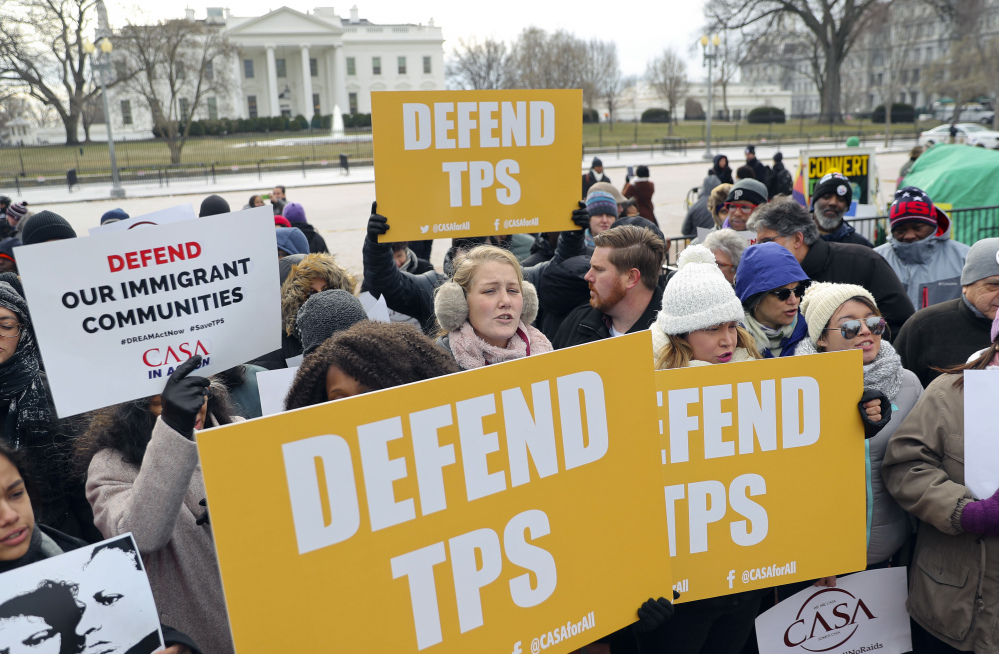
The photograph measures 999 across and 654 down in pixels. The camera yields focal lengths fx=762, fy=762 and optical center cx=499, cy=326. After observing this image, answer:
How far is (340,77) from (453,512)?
94345 mm

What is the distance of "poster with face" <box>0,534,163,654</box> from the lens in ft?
5.88

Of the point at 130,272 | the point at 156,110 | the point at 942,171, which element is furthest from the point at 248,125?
the point at 130,272

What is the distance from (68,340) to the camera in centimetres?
238

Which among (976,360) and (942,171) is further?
(942,171)

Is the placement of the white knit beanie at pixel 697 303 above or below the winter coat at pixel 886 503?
above

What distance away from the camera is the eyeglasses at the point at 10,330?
322cm

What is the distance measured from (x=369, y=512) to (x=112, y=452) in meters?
1.14

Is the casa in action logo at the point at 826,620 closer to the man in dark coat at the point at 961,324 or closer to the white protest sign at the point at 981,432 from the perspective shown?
the white protest sign at the point at 981,432

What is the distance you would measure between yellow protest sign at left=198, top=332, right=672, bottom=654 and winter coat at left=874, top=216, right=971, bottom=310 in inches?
159

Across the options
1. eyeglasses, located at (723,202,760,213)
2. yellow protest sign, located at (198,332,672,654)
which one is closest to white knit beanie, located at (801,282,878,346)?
Result: yellow protest sign, located at (198,332,672,654)

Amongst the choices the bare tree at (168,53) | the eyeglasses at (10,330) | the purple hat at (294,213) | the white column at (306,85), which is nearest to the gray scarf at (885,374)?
the eyeglasses at (10,330)

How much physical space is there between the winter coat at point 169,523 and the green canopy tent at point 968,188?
9937 mm

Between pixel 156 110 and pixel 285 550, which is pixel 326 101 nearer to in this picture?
pixel 156 110

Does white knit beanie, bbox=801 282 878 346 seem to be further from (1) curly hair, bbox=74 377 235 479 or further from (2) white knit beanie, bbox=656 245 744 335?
(1) curly hair, bbox=74 377 235 479
